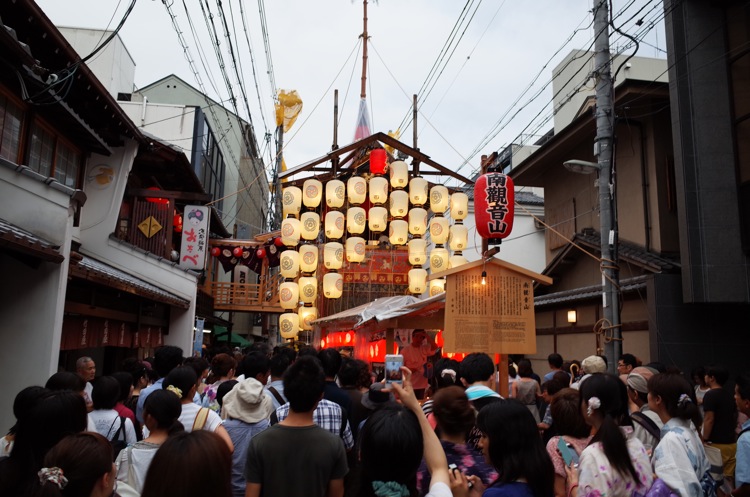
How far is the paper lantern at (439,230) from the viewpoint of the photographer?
20977mm

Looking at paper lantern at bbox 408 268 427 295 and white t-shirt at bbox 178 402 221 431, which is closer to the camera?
white t-shirt at bbox 178 402 221 431

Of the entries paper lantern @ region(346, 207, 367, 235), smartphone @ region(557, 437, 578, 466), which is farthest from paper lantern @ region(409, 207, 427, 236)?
smartphone @ region(557, 437, 578, 466)

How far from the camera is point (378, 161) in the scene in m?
21.2

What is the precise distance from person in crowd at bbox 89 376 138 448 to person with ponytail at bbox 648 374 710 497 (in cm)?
441

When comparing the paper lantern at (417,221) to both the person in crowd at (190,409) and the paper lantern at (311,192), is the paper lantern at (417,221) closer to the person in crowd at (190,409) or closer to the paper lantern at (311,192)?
the paper lantern at (311,192)

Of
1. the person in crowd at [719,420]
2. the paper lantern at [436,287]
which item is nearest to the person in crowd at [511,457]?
the person in crowd at [719,420]

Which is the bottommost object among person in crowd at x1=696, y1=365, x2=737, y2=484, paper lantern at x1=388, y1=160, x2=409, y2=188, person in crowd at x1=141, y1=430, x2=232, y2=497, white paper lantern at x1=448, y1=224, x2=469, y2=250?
person in crowd at x1=696, y1=365, x2=737, y2=484

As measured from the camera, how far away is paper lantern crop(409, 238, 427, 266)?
21.0 metres

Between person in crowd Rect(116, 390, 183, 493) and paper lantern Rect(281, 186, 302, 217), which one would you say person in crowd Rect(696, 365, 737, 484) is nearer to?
person in crowd Rect(116, 390, 183, 493)

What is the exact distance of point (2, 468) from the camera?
2986 millimetres

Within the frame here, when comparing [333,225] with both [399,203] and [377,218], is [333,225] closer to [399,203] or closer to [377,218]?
[377,218]

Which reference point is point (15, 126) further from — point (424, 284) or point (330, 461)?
point (424, 284)

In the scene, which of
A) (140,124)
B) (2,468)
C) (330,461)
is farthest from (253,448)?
(140,124)

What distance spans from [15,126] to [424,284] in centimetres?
1480
